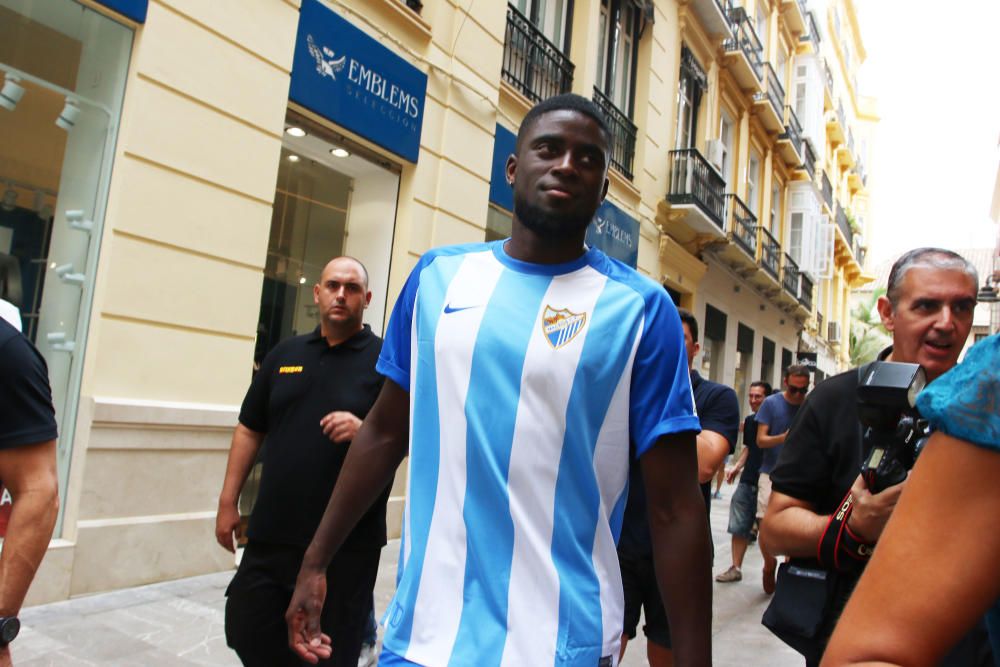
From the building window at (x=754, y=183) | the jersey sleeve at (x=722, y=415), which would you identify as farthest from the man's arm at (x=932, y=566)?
the building window at (x=754, y=183)

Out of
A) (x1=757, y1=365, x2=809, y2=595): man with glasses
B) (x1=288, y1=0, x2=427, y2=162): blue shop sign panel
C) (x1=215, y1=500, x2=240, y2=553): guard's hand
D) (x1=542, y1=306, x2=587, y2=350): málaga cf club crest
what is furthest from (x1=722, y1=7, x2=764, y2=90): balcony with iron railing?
(x1=542, y1=306, x2=587, y2=350): málaga cf club crest

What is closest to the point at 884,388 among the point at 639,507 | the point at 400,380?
the point at 400,380

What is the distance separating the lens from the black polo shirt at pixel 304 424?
3186 mm

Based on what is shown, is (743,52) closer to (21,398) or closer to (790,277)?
(790,277)

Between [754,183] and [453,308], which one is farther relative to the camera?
[754,183]

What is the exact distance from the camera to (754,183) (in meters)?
20.9

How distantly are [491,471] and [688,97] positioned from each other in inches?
608

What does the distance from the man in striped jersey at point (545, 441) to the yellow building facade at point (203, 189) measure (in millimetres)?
3964

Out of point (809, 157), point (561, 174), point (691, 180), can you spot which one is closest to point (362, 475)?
point (561, 174)

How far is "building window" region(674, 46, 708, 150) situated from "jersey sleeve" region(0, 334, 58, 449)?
1372 cm

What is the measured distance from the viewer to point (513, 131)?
9555 mm

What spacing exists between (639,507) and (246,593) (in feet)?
5.82

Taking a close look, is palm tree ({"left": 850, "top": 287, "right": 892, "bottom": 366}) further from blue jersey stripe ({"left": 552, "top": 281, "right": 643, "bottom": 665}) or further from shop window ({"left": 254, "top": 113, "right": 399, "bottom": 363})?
blue jersey stripe ({"left": 552, "top": 281, "right": 643, "bottom": 665})

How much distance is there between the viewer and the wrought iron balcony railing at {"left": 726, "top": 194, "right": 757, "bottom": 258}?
17172mm
